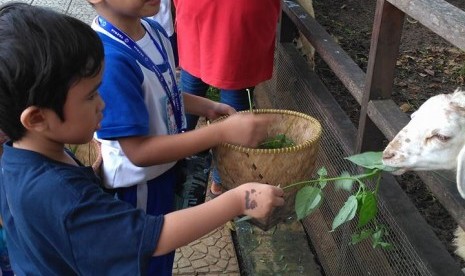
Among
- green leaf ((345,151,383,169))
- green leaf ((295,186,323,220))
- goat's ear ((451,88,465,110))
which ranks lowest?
green leaf ((295,186,323,220))

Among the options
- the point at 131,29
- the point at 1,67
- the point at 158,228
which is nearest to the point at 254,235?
the point at 131,29

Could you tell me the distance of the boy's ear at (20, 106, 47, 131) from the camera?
1.20 meters

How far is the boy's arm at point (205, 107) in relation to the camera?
2.09m

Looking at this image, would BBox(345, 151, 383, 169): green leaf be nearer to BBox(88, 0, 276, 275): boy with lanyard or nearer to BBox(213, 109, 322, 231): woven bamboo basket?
BBox(213, 109, 322, 231): woven bamboo basket

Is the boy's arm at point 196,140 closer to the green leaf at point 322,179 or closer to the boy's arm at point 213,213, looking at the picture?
the green leaf at point 322,179

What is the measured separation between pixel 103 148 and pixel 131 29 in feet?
1.24

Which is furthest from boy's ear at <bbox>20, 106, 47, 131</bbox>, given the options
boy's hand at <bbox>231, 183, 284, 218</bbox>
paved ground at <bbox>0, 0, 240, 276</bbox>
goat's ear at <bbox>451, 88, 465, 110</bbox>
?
paved ground at <bbox>0, 0, 240, 276</bbox>

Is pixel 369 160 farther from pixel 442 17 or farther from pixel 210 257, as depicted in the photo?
pixel 210 257

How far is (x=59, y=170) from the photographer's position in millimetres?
1249

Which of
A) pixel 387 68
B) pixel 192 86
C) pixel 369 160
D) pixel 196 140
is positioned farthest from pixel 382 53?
→ pixel 192 86

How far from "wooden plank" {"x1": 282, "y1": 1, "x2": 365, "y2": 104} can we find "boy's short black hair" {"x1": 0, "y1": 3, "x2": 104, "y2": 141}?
1328 mm

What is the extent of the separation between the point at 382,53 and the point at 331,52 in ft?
1.89

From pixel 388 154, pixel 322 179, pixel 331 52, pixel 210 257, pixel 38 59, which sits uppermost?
pixel 38 59

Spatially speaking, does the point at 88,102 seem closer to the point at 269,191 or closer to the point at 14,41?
the point at 14,41
